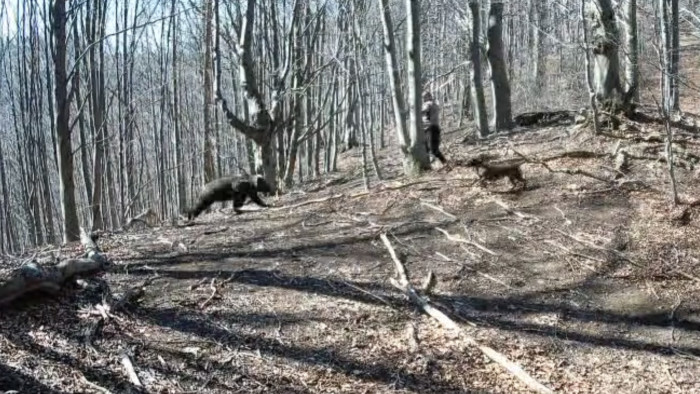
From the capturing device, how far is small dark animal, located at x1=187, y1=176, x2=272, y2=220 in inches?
370

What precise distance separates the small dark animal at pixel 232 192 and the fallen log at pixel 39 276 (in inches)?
156

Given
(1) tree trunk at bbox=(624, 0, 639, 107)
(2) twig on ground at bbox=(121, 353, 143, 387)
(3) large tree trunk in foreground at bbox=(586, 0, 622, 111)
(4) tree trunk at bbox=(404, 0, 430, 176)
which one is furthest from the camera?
(1) tree trunk at bbox=(624, 0, 639, 107)

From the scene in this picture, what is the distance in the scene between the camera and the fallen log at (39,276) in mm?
4613

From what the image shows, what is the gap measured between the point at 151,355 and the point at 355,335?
1.59m

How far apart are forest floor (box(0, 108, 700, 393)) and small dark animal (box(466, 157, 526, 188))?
16cm

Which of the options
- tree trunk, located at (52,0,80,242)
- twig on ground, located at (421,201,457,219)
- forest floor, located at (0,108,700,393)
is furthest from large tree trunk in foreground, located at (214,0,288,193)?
twig on ground, located at (421,201,457,219)

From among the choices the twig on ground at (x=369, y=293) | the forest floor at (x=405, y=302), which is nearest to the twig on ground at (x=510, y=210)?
the forest floor at (x=405, y=302)

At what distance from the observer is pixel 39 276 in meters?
4.76

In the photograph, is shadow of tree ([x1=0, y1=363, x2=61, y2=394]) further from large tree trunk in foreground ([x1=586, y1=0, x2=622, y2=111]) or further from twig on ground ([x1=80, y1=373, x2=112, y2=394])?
large tree trunk in foreground ([x1=586, y1=0, x2=622, y2=111])

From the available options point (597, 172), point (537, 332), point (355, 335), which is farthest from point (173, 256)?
point (597, 172)

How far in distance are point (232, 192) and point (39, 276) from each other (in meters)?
5.01

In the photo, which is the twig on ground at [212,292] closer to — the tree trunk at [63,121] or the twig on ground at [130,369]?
the twig on ground at [130,369]

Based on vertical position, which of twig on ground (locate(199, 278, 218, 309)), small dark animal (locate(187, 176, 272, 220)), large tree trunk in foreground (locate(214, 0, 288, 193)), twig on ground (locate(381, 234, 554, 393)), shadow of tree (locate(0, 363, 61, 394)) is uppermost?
large tree trunk in foreground (locate(214, 0, 288, 193))

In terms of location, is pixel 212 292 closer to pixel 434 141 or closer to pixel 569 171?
pixel 569 171
